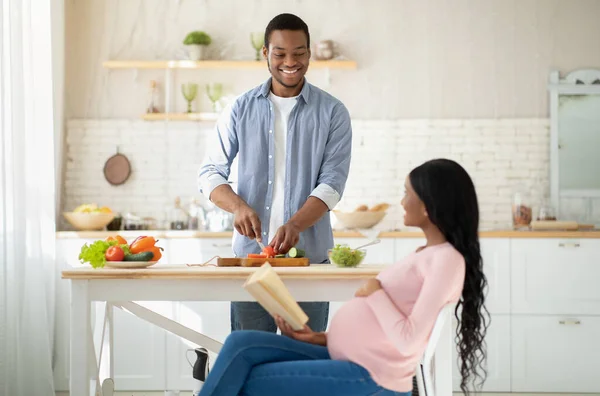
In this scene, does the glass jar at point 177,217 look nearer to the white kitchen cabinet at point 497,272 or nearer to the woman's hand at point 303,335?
the white kitchen cabinet at point 497,272

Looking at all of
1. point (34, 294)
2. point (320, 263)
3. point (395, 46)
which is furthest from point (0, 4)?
point (395, 46)

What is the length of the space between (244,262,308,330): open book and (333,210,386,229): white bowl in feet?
10.0

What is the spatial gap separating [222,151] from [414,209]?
1.21 meters

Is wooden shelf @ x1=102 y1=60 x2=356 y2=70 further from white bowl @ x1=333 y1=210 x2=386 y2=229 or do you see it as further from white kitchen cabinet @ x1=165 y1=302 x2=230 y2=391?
white kitchen cabinet @ x1=165 y1=302 x2=230 y2=391

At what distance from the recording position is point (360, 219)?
17.8 feet

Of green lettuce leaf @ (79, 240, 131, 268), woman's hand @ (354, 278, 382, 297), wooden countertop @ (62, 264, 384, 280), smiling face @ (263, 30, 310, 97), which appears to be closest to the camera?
woman's hand @ (354, 278, 382, 297)

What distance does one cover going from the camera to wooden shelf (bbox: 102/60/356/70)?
5.76 m

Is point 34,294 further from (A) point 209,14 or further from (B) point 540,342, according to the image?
(B) point 540,342

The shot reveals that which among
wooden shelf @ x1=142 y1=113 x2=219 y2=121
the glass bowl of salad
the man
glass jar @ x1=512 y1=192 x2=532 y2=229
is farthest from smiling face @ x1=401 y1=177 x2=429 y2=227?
wooden shelf @ x1=142 y1=113 x2=219 y2=121

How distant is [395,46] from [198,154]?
1.51 metres

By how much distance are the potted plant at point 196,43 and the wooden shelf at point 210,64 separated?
5 centimetres

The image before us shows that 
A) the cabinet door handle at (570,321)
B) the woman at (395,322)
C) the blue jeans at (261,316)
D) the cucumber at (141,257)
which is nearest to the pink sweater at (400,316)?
the woman at (395,322)

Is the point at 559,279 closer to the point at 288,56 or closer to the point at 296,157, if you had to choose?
the point at 296,157

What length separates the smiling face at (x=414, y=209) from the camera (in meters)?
2.30
